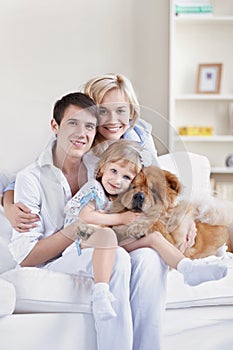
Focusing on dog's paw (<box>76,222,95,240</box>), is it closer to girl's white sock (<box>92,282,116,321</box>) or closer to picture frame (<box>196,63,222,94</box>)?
girl's white sock (<box>92,282,116,321</box>)

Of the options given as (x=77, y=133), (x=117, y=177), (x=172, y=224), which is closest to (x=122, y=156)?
(x=117, y=177)

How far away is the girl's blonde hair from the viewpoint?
1774 mm

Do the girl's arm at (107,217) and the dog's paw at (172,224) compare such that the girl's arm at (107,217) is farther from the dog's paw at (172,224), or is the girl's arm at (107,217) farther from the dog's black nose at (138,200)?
the dog's paw at (172,224)

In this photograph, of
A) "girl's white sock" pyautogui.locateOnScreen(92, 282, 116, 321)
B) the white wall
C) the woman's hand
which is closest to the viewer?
"girl's white sock" pyautogui.locateOnScreen(92, 282, 116, 321)

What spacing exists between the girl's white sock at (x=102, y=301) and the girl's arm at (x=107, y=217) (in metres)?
0.18

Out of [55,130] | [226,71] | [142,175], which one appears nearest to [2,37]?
[226,71]

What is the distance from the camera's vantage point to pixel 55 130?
76.6 inches

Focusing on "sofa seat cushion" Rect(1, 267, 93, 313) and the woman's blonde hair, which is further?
the woman's blonde hair

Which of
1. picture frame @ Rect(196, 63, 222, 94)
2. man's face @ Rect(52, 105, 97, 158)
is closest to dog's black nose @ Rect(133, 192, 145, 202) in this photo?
man's face @ Rect(52, 105, 97, 158)

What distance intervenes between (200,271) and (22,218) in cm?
58

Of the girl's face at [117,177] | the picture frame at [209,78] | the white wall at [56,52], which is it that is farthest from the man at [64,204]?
the picture frame at [209,78]

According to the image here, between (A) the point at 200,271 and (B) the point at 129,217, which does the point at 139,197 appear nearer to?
(B) the point at 129,217

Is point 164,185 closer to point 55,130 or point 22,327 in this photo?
point 55,130

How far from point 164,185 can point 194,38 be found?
5.67 ft
